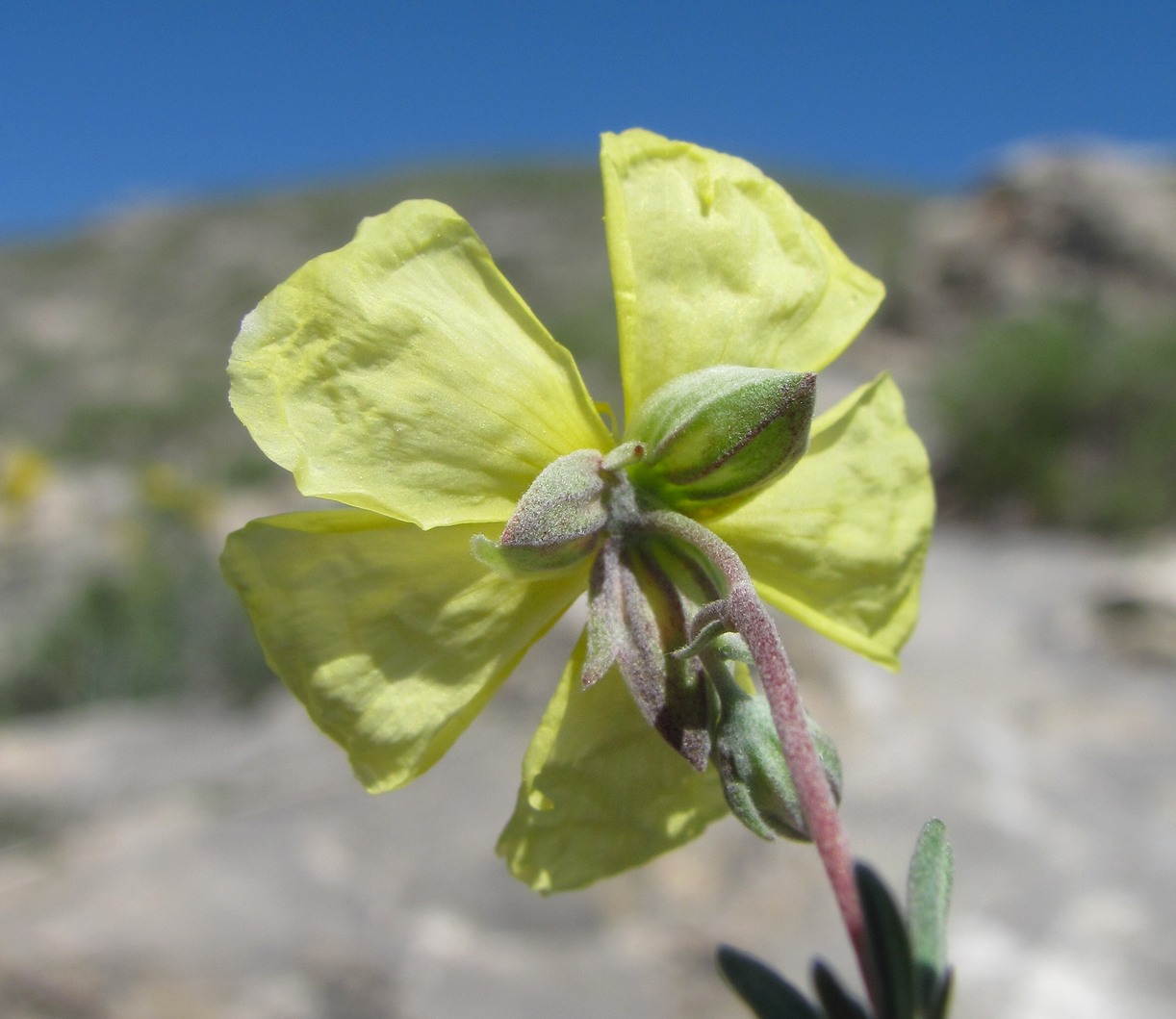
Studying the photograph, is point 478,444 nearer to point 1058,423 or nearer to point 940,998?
point 940,998

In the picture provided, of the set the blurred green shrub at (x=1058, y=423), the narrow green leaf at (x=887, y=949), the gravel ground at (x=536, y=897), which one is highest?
the narrow green leaf at (x=887, y=949)

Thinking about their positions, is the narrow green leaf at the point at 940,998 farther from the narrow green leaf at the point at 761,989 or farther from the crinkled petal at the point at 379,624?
the crinkled petal at the point at 379,624

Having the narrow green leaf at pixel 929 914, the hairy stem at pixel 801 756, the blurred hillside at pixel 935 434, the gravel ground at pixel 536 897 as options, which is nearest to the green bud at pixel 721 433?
the hairy stem at pixel 801 756

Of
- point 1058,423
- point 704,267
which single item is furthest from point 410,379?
point 1058,423

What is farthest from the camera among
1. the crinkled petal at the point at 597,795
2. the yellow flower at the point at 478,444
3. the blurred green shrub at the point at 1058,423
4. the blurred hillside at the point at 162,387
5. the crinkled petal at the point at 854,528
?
the blurred green shrub at the point at 1058,423

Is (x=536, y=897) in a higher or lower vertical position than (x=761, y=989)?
lower

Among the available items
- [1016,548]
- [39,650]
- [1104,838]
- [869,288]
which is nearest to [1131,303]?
[1016,548]

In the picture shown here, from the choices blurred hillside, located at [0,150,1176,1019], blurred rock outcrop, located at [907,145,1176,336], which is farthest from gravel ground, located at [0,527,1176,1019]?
blurred rock outcrop, located at [907,145,1176,336]
